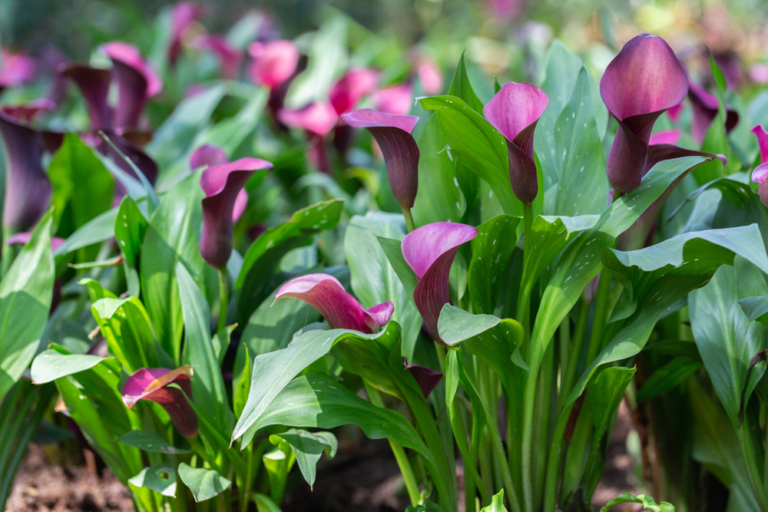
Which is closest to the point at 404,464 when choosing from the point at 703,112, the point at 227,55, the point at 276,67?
the point at 703,112

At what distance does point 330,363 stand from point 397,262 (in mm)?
194

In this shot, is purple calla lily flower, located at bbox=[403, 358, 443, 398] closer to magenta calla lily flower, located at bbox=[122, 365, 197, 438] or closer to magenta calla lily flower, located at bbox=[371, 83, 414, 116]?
magenta calla lily flower, located at bbox=[122, 365, 197, 438]

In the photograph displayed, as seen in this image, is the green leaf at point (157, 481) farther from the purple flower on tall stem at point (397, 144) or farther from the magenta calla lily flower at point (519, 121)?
the magenta calla lily flower at point (519, 121)

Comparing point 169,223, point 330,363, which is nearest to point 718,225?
point 330,363

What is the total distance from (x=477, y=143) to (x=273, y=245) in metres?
0.35

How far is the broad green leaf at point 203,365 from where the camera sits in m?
0.78

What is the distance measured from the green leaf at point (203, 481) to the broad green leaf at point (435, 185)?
42cm

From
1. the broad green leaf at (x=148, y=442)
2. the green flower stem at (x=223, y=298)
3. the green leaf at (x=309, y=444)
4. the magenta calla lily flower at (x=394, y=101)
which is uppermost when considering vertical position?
the magenta calla lily flower at (x=394, y=101)

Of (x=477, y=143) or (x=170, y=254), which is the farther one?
(x=170, y=254)

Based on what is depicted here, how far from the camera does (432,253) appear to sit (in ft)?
2.01

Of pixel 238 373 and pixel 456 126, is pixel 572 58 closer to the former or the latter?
pixel 456 126

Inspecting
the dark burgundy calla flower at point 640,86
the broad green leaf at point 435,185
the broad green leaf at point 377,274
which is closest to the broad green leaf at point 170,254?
the broad green leaf at point 377,274

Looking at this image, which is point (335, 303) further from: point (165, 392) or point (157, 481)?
point (157, 481)

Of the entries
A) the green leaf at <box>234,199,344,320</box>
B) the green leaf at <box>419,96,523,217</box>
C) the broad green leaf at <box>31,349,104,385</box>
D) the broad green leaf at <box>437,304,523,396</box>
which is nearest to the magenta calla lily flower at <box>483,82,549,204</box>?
the green leaf at <box>419,96,523,217</box>
